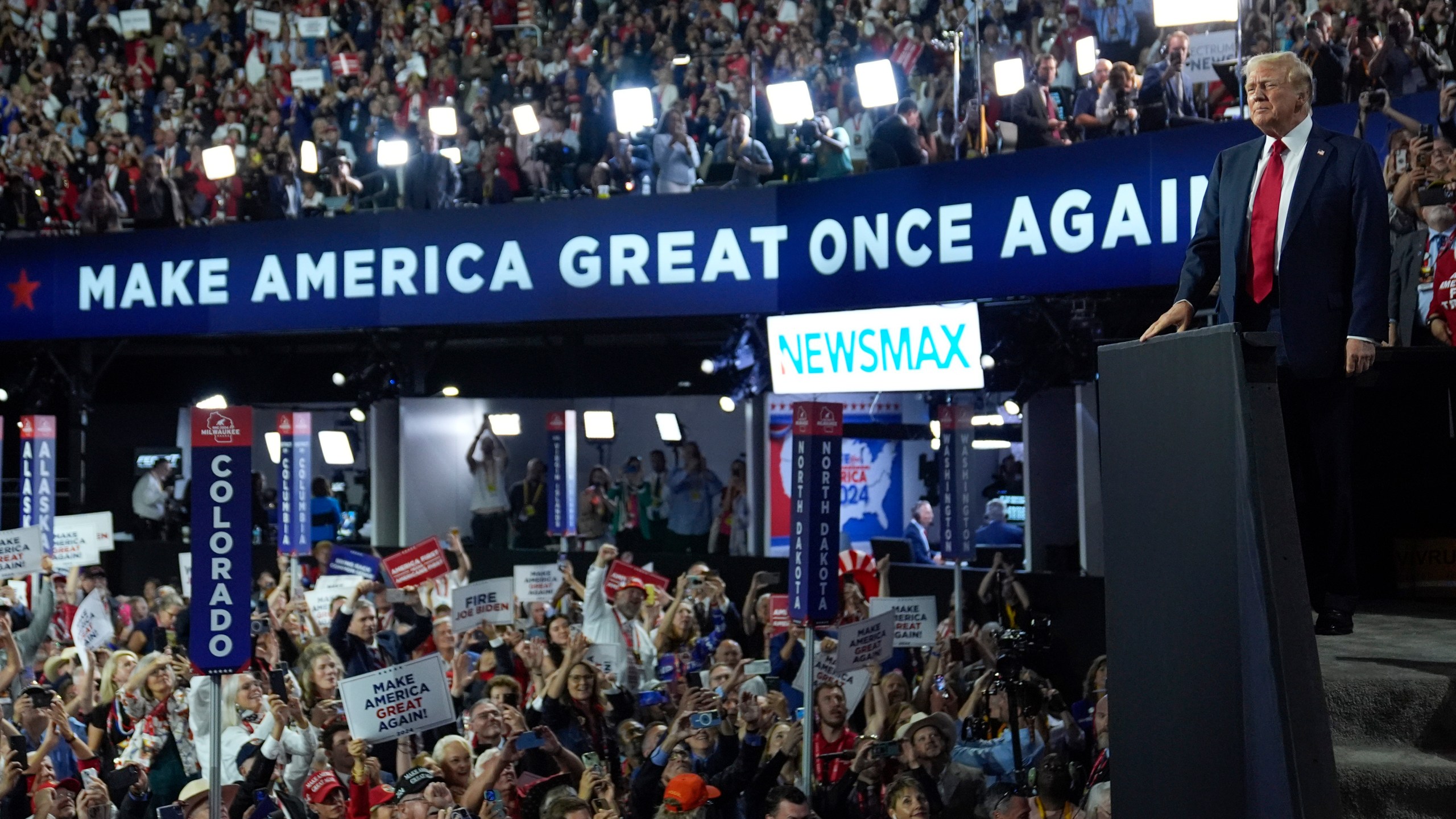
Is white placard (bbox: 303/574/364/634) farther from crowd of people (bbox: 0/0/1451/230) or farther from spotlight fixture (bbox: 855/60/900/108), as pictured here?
spotlight fixture (bbox: 855/60/900/108)

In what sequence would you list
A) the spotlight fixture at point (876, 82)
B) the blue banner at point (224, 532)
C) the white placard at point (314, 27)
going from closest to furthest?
the blue banner at point (224, 532), the spotlight fixture at point (876, 82), the white placard at point (314, 27)

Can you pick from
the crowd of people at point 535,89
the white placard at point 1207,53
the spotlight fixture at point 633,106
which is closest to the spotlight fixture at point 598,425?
the crowd of people at point 535,89

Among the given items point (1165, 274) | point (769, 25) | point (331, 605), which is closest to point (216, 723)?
point (331, 605)

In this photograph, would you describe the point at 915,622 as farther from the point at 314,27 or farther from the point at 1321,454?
the point at 314,27

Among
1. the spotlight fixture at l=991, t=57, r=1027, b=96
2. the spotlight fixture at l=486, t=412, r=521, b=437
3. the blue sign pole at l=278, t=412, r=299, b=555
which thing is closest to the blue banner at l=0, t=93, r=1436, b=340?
the spotlight fixture at l=991, t=57, r=1027, b=96

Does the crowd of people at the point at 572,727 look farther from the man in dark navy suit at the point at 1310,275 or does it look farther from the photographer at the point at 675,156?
the photographer at the point at 675,156

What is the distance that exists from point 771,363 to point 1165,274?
13.8ft

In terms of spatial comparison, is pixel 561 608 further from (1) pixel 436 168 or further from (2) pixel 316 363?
(2) pixel 316 363

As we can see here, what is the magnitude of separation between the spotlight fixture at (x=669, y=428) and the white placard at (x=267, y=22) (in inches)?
275

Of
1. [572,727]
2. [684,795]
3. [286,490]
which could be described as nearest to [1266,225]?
[684,795]

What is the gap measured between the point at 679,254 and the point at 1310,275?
10328mm

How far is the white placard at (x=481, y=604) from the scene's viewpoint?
10781mm

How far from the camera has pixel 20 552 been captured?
1211 centimetres

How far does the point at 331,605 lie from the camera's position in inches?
480
